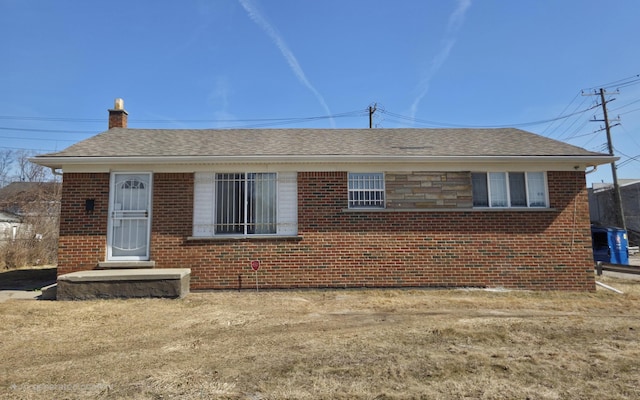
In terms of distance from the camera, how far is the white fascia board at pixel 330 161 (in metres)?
8.35

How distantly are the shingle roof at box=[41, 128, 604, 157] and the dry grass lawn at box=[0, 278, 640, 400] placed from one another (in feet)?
11.5

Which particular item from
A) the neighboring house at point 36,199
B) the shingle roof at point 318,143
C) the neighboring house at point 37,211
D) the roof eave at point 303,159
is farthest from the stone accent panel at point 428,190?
the neighboring house at point 36,199

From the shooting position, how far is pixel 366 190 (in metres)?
8.78

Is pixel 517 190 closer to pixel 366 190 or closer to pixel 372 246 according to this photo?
pixel 366 190

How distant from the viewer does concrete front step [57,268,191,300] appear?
24.5ft

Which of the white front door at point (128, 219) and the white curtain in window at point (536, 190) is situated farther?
the white curtain in window at point (536, 190)

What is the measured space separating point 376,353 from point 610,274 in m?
12.1

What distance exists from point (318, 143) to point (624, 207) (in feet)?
106

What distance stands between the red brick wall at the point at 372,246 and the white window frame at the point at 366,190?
21cm

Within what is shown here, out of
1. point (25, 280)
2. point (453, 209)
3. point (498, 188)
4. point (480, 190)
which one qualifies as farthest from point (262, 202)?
point (25, 280)

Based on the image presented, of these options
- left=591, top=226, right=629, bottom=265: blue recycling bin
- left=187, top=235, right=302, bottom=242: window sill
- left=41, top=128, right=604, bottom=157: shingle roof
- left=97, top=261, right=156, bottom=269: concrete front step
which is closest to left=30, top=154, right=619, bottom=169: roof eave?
left=41, top=128, right=604, bottom=157: shingle roof

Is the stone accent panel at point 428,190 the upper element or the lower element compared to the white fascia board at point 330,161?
lower

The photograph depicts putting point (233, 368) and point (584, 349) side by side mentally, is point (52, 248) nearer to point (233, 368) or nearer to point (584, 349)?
point (233, 368)

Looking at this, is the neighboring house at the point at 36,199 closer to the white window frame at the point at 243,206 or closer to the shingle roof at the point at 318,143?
the shingle roof at the point at 318,143
